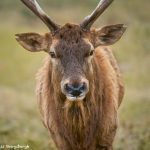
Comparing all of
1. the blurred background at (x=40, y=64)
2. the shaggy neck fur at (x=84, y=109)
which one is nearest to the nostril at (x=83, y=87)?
the shaggy neck fur at (x=84, y=109)

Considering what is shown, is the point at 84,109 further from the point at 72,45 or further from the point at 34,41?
the point at 34,41

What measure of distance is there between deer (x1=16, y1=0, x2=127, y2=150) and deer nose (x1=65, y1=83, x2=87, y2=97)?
0.18 feet

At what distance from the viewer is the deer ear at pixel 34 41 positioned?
10055 millimetres

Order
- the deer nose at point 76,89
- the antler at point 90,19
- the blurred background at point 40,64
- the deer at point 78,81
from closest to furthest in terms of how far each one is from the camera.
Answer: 1. the deer nose at point 76,89
2. the deer at point 78,81
3. the antler at point 90,19
4. the blurred background at point 40,64

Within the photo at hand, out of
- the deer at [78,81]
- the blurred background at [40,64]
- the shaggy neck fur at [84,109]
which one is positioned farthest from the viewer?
the blurred background at [40,64]

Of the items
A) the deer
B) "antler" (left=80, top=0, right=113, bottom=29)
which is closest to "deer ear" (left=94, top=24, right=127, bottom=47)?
the deer

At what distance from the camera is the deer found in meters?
9.49

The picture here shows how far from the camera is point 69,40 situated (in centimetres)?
958

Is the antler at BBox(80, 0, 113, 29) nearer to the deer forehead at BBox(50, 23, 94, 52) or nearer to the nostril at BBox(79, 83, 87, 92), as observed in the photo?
the deer forehead at BBox(50, 23, 94, 52)

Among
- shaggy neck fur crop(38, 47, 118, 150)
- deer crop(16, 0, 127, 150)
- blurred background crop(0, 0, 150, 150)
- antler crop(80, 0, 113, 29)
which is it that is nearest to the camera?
deer crop(16, 0, 127, 150)

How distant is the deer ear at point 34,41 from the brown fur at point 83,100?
0.9 inches

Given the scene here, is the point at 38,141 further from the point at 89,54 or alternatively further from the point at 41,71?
the point at 89,54

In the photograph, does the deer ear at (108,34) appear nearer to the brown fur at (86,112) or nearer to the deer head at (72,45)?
the deer head at (72,45)

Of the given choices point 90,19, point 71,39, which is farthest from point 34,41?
point 90,19
